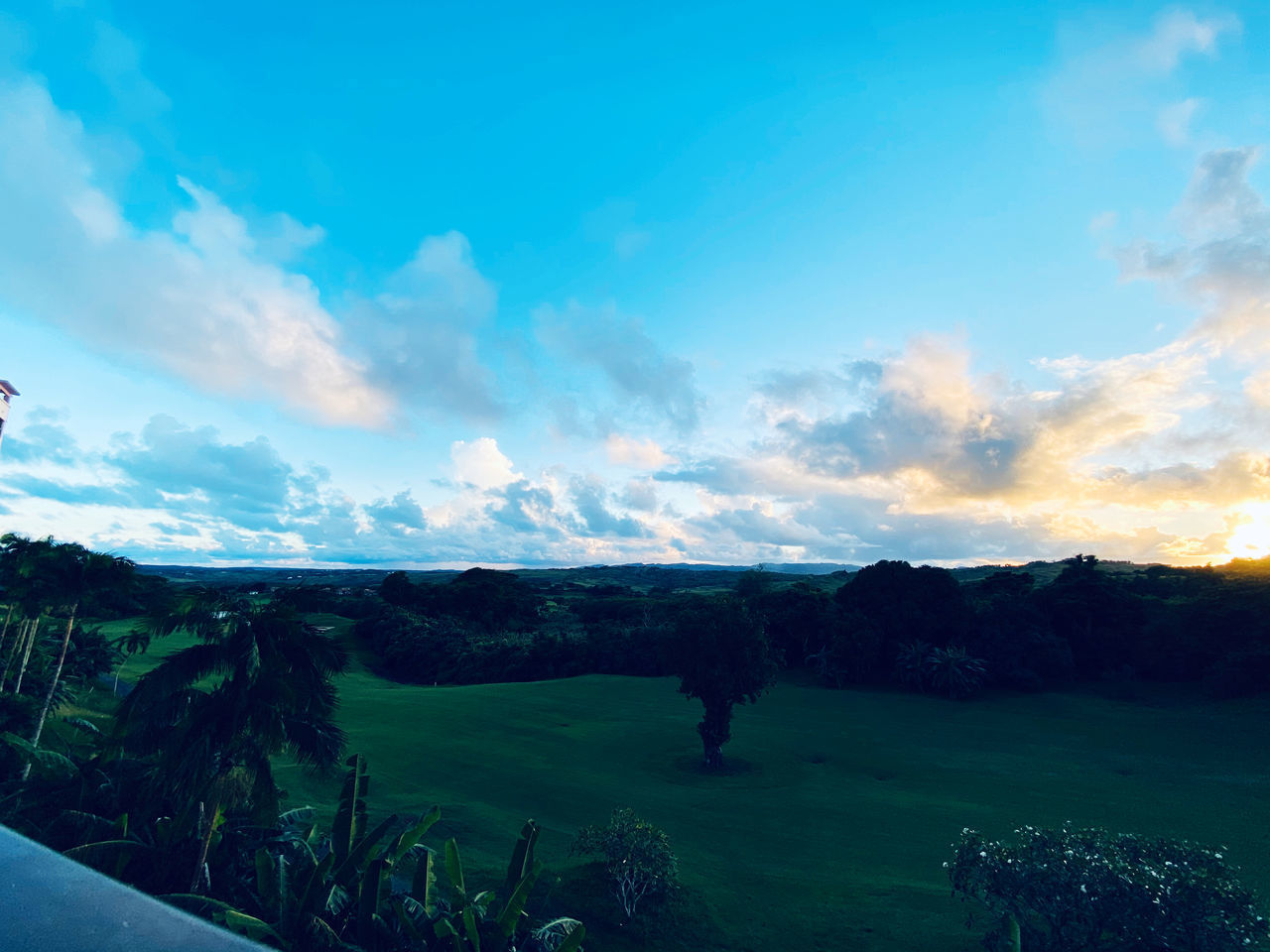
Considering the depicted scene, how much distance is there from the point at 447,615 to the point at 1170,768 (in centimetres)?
7461

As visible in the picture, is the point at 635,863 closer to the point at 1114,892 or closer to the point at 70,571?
the point at 1114,892

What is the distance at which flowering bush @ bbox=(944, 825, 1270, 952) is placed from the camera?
470 inches

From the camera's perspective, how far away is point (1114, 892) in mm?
12547

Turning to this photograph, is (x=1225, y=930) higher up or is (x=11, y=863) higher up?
(x=11, y=863)

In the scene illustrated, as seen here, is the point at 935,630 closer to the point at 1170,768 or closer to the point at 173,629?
the point at 1170,768

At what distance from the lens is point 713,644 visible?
108ft

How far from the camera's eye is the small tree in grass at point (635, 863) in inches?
649

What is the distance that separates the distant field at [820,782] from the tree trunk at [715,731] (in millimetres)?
1042

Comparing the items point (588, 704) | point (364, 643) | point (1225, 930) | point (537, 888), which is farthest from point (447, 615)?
point (1225, 930)

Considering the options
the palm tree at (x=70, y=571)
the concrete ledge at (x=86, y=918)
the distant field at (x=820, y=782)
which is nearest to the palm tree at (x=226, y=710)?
the distant field at (x=820, y=782)

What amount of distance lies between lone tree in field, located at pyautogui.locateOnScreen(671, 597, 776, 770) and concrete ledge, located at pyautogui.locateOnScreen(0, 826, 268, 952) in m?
31.5

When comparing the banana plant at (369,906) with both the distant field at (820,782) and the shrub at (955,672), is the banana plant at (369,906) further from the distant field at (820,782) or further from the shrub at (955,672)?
the shrub at (955,672)

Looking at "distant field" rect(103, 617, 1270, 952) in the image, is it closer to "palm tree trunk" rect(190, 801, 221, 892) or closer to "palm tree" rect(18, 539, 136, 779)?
"palm tree trunk" rect(190, 801, 221, 892)

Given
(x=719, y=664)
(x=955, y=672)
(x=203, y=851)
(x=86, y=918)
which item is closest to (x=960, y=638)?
(x=955, y=672)
